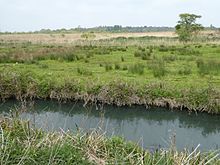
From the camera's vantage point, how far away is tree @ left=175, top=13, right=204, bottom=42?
1716 inches

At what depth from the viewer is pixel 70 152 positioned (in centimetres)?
583

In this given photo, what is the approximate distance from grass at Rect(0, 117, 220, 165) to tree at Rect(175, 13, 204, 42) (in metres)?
38.0

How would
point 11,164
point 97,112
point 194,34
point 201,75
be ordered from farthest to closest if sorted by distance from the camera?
point 194,34
point 201,75
point 97,112
point 11,164

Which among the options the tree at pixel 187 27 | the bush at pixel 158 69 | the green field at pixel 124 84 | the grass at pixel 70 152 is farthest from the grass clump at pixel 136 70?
the tree at pixel 187 27

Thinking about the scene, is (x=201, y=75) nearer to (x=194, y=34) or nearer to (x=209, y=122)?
(x=209, y=122)

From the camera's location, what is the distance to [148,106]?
14.8m

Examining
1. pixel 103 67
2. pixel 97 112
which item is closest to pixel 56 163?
pixel 97 112

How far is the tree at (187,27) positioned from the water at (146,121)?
99.2 ft

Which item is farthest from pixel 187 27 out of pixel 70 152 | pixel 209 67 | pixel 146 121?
pixel 70 152

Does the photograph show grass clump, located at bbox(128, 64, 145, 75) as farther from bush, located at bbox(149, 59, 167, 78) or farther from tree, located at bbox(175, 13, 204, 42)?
tree, located at bbox(175, 13, 204, 42)

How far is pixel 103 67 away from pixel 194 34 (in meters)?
30.7

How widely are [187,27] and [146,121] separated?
3322 cm

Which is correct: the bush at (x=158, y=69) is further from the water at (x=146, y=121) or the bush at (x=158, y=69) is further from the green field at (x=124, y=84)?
the water at (x=146, y=121)

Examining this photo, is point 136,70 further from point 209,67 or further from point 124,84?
point 209,67
